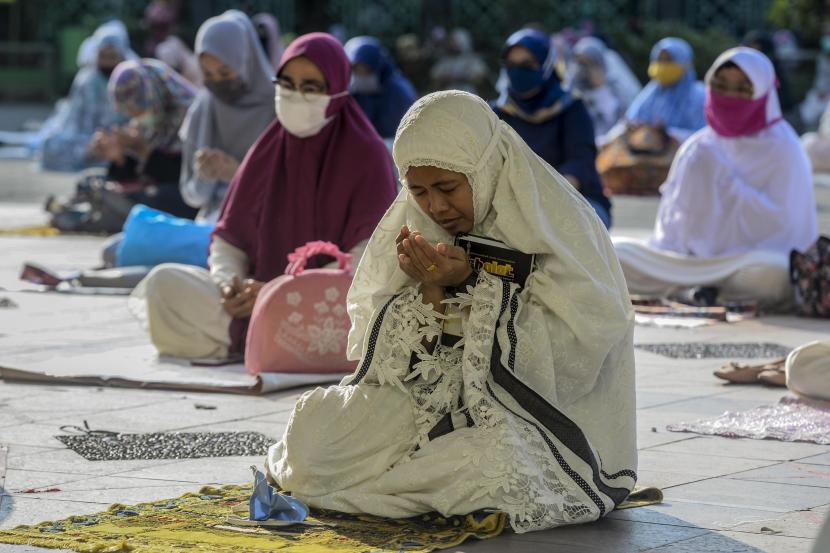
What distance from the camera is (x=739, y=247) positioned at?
822cm

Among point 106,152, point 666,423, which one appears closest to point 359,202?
point 666,423

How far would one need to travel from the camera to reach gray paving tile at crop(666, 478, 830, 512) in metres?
3.95

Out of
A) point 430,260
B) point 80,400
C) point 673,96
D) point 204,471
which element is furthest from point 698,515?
point 673,96

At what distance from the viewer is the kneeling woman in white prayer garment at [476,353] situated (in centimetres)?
377

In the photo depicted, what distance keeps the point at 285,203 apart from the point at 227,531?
2.67 meters

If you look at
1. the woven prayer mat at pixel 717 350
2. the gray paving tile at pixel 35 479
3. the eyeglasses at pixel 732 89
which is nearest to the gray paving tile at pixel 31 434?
the gray paving tile at pixel 35 479

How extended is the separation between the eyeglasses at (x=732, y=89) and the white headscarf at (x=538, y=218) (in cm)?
436

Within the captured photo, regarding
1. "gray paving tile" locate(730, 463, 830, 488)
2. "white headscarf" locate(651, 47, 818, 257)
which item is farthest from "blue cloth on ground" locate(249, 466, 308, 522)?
"white headscarf" locate(651, 47, 818, 257)

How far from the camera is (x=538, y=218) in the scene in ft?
12.5

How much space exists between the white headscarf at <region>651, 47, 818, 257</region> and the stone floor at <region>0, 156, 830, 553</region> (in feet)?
6.44

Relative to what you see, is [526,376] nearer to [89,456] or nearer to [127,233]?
[89,456]

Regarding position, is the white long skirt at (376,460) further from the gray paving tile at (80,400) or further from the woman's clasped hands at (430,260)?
the gray paving tile at (80,400)

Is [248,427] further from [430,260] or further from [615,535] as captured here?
[615,535]

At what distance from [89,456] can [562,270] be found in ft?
4.79
